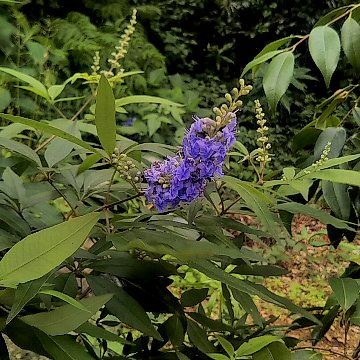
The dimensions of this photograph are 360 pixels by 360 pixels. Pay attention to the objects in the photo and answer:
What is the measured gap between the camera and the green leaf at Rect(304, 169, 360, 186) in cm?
66

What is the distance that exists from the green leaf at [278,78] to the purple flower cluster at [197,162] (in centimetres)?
28

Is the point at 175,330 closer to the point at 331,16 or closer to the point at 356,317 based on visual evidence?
the point at 356,317

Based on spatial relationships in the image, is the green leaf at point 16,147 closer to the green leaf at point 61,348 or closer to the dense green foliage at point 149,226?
the dense green foliage at point 149,226

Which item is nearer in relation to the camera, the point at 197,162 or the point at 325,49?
the point at 197,162

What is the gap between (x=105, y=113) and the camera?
61 cm

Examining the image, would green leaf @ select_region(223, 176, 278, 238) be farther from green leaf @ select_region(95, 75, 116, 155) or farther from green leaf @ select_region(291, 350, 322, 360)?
green leaf @ select_region(291, 350, 322, 360)

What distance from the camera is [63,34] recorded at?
4.07 metres

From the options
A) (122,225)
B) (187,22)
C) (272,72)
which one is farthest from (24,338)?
(187,22)

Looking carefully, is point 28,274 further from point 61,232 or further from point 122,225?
point 122,225

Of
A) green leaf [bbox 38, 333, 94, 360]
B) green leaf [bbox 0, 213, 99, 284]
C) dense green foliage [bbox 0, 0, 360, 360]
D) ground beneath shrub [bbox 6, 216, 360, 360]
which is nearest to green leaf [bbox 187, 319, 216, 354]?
dense green foliage [bbox 0, 0, 360, 360]

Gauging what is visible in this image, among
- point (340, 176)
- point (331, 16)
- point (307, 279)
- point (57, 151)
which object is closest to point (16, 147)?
point (57, 151)

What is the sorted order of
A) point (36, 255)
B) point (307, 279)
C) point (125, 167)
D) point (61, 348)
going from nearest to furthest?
point (36, 255) < point (61, 348) < point (125, 167) < point (307, 279)

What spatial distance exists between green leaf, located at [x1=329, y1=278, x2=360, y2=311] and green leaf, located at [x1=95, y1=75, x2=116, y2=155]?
16.1 inches

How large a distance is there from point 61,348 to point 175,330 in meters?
0.22
